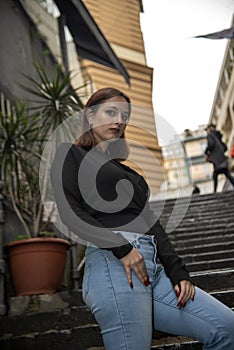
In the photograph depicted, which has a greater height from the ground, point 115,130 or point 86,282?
point 115,130

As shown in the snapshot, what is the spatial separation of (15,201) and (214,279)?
2023mm

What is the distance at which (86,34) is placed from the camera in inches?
343

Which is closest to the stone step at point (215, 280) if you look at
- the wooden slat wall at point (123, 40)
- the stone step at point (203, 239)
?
the stone step at point (203, 239)

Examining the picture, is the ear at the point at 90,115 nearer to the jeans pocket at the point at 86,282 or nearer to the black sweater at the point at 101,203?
the black sweater at the point at 101,203

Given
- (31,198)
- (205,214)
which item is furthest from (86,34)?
(31,198)

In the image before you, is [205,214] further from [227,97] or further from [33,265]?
[227,97]

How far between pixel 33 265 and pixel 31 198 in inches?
33.6

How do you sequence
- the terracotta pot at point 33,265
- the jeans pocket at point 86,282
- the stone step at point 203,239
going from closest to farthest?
1. the jeans pocket at point 86,282
2. the terracotta pot at point 33,265
3. the stone step at point 203,239

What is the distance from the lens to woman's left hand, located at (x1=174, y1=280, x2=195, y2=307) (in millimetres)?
1736

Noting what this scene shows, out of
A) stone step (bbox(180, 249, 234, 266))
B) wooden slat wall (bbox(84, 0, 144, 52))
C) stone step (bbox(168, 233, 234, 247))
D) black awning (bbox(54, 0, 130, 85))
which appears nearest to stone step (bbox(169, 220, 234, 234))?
stone step (bbox(168, 233, 234, 247))

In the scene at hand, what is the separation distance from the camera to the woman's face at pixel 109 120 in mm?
1967

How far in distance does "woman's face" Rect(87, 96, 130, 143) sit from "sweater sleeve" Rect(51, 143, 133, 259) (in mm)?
158

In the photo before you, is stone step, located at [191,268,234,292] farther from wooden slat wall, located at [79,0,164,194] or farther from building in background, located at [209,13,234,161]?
building in background, located at [209,13,234,161]

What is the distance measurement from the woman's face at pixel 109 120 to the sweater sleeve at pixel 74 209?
0.16 metres
